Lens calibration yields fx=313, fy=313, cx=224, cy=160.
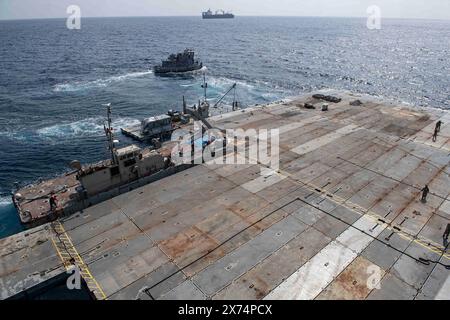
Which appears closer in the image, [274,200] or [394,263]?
[394,263]

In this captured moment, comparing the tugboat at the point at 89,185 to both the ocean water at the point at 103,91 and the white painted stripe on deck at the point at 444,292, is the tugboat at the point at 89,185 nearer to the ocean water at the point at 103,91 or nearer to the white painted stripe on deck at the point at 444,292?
the ocean water at the point at 103,91

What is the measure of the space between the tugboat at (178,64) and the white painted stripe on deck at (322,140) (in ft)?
354

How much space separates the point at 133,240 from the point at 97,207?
10.6m

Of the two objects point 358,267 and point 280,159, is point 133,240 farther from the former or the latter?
point 280,159

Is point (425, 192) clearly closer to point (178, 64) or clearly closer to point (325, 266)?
point (325, 266)

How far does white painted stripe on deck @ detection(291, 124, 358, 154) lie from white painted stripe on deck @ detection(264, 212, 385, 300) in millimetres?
25080

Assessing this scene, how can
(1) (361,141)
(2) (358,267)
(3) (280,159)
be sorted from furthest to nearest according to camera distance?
(1) (361,141) → (3) (280,159) → (2) (358,267)

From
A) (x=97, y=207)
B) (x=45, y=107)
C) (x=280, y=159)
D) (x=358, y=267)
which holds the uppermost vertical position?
(x=45, y=107)

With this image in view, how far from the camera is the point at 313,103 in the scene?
9819 cm

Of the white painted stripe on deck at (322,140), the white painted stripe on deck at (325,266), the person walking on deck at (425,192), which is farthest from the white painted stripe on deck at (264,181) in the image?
the person walking on deck at (425,192)

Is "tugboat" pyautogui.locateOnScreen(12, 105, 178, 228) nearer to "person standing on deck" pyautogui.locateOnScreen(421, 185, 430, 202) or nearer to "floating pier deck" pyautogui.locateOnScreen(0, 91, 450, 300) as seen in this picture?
"floating pier deck" pyautogui.locateOnScreen(0, 91, 450, 300)

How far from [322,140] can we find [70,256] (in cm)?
5450

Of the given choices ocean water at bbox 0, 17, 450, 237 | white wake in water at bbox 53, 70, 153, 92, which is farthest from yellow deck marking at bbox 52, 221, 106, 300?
white wake in water at bbox 53, 70, 153, 92

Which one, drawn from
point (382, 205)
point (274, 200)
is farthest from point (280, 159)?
point (382, 205)
